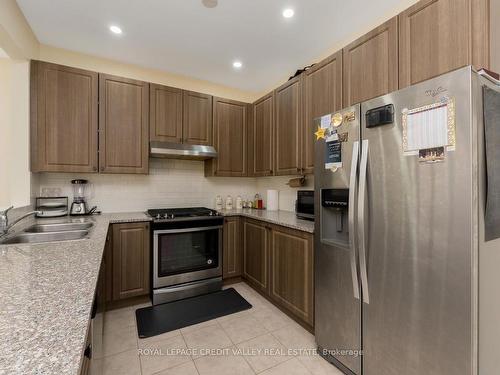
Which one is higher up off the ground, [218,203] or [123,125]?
[123,125]

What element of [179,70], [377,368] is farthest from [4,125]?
[377,368]

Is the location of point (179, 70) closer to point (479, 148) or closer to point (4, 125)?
point (4, 125)

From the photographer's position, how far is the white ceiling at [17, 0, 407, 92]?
201 cm

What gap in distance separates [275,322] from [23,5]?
3.40 metres

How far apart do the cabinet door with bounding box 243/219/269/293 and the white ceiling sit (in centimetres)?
189

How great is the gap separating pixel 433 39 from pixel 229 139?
89.6 inches

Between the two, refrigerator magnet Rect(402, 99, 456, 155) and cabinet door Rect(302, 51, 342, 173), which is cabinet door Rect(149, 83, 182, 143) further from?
refrigerator magnet Rect(402, 99, 456, 155)

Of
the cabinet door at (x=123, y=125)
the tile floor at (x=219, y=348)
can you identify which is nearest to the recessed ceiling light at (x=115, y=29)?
the cabinet door at (x=123, y=125)

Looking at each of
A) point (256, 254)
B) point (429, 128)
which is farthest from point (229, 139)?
point (429, 128)

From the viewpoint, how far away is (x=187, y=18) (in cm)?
215

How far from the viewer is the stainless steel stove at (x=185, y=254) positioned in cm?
257

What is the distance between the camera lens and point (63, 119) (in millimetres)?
2434

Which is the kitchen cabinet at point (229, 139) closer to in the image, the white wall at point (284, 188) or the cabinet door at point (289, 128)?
the white wall at point (284, 188)

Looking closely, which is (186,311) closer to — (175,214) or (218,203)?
(175,214)
